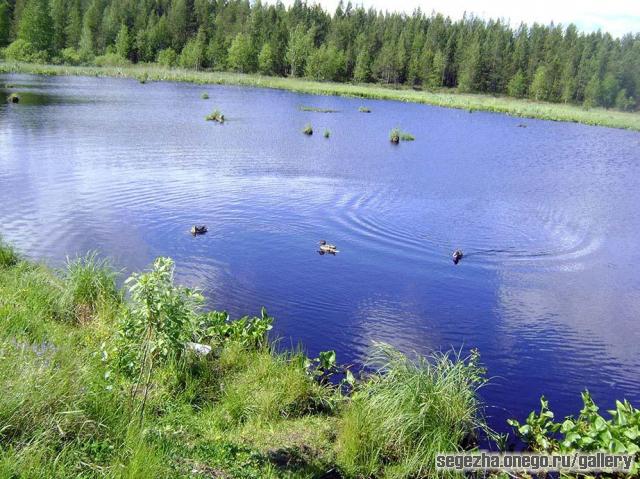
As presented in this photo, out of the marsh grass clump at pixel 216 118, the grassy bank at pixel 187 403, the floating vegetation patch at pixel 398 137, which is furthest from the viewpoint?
the marsh grass clump at pixel 216 118

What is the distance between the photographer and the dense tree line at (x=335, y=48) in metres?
122

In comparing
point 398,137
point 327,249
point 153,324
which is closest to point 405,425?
point 153,324

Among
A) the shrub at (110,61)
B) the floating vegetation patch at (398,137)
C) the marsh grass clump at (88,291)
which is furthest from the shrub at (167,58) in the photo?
the marsh grass clump at (88,291)

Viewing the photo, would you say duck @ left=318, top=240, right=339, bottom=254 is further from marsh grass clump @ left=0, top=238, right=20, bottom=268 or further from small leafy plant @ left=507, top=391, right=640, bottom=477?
small leafy plant @ left=507, top=391, right=640, bottom=477

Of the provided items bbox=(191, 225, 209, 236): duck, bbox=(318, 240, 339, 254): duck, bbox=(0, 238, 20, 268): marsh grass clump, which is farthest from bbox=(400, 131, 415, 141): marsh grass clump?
bbox=(0, 238, 20, 268): marsh grass clump

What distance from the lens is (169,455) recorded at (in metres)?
6.31

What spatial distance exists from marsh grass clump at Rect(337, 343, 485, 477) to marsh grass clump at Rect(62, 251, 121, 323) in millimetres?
5400

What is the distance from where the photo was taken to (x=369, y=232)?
19812 millimetres

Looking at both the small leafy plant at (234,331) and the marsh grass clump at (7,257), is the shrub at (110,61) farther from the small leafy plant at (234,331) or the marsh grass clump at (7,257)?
the small leafy plant at (234,331)

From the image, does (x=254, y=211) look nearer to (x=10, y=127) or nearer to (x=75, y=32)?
(x=10, y=127)

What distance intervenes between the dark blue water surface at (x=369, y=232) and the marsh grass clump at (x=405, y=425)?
1.69 metres

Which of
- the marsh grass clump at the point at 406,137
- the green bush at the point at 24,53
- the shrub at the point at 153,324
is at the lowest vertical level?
the shrub at the point at 153,324

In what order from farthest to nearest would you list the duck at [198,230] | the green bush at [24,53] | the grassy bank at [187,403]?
the green bush at [24,53]
the duck at [198,230]
the grassy bank at [187,403]

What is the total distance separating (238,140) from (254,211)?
17.2 meters
